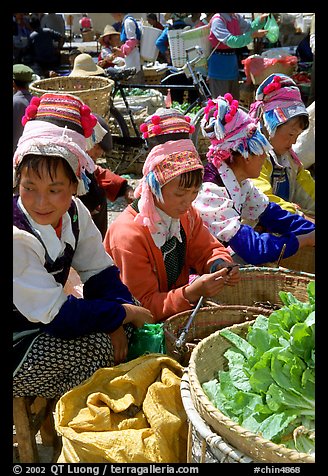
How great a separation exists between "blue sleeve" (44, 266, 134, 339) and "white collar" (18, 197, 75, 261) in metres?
0.17

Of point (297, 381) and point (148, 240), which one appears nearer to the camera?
point (297, 381)

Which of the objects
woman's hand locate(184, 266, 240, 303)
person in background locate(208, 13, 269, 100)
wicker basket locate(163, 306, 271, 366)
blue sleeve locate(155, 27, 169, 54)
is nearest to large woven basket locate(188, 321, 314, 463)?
wicker basket locate(163, 306, 271, 366)

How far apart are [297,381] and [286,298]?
36 centimetres

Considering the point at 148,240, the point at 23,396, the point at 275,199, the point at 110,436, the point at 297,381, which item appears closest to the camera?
the point at 297,381

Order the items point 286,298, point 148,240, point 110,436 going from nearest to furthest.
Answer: point 110,436, point 286,298, point 148,240

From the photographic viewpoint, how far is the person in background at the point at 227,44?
6.26 metres

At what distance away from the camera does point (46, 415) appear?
7.22 feet

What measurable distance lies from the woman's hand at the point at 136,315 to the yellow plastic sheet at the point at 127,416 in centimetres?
19

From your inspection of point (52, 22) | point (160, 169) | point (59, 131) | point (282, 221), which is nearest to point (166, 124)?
point (160, 169)

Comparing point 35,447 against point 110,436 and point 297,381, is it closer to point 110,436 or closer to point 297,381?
point 110,436

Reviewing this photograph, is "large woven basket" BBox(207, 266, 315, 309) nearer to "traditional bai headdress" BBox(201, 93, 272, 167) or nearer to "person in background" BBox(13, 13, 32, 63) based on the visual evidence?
"traditional bai headdress" BBox(201, 93, 272, 167)

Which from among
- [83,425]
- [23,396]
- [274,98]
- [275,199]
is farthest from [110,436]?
[274,98]

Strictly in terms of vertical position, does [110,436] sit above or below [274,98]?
below

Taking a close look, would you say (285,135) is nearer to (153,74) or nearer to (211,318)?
(211,318)
